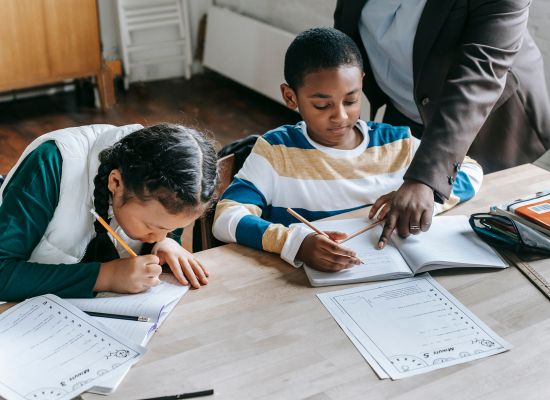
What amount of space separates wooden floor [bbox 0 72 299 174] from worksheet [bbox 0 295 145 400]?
3.04m

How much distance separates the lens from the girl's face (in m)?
1.48

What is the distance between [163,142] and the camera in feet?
4.89

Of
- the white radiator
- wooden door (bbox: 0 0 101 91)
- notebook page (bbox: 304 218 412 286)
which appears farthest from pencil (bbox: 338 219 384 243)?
wooden door (bbox: 0 0 101 91)

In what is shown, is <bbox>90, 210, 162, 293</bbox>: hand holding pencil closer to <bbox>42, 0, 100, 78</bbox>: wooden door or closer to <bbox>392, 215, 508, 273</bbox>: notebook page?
<bbox>392, 215, 508, 273</bbox>: notebook page

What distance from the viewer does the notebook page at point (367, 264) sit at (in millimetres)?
1572

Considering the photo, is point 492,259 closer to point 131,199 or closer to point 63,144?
point 131,199

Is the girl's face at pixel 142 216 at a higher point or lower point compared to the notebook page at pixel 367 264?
higher

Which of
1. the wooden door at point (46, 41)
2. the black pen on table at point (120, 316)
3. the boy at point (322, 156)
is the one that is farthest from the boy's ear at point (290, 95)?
the wooden door at point (46, 41)

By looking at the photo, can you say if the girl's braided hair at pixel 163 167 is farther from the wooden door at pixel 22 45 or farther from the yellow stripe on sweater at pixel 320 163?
the wooden door at pixel 22 45

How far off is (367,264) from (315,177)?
378 millimetres

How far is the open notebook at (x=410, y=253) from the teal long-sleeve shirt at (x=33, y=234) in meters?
0.50

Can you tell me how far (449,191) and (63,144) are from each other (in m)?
0.92

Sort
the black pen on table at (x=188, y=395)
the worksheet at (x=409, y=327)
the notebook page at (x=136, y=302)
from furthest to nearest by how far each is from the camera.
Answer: the notebook page at (x=136, y=302) < the worksheet at (x=409, y=327) < the black pen on table at (x=188, y=395)

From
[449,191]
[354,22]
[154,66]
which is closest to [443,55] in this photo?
[354,22]
